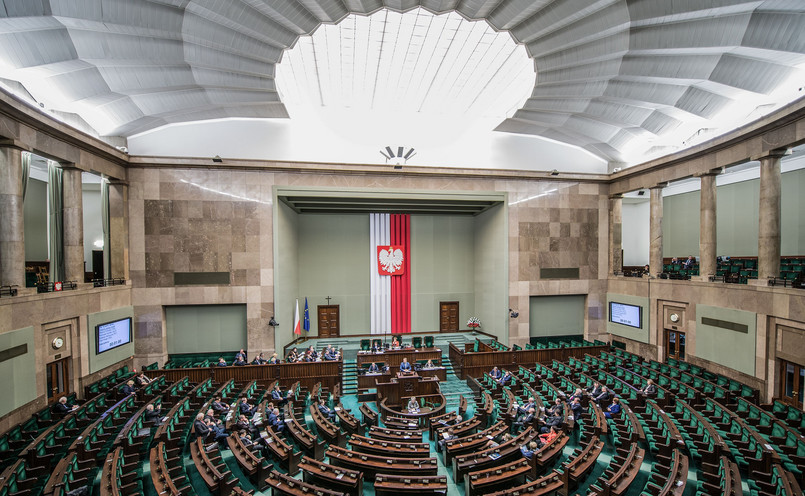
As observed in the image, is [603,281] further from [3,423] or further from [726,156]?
[3,423]

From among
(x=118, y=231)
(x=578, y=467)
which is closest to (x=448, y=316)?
(x=578, y=467)

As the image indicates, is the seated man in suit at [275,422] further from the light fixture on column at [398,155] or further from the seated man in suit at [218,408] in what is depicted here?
the light fixture on column at [398,155]

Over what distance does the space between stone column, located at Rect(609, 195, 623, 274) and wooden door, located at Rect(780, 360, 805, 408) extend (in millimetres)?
7736

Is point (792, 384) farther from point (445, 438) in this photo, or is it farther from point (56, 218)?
point (56, 218)

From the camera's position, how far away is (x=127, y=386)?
11219 mm

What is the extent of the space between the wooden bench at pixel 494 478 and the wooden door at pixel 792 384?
9.40 meters

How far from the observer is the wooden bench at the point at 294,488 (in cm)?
639

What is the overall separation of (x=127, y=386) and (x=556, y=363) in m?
15.2

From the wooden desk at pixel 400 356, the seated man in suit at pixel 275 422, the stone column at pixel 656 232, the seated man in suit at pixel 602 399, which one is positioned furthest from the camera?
the stone column at pixel 656 232

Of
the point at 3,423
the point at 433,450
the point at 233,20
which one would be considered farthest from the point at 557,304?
the point at 3,423

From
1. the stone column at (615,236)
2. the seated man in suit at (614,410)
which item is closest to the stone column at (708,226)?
the stone column at (615,236)

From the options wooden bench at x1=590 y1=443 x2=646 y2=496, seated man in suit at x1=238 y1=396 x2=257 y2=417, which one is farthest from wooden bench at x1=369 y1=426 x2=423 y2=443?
wooden bench at x1=590 y1=443 x2=646 y2=496

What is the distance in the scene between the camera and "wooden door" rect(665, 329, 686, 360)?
14.8 meters

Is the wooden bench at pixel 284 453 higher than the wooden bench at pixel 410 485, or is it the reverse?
the wooden bench at pixel 410 485
